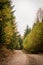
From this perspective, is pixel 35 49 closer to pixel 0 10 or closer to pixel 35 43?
pixel 35 43

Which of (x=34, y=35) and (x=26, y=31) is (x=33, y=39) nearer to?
(x=34, y=35)

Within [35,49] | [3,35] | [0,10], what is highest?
[0,10]

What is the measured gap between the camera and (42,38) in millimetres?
40844

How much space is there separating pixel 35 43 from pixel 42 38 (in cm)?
218

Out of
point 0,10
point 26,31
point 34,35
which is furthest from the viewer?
point 26,31

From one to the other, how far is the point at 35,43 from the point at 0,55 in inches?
911

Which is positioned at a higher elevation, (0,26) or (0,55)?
(0,26)

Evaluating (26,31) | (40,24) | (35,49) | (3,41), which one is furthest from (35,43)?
(26,31)

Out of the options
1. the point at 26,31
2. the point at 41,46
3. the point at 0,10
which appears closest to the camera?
the point at 0,10

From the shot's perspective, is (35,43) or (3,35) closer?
(3,35)

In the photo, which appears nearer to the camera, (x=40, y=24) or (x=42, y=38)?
(x=42, y=38)

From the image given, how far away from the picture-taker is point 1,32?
813 inches

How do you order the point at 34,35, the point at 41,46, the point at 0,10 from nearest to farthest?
the point at 0,10
the point at 41,46
the point at 34,35

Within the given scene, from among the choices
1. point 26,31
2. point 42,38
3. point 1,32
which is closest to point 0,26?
point 1,32
